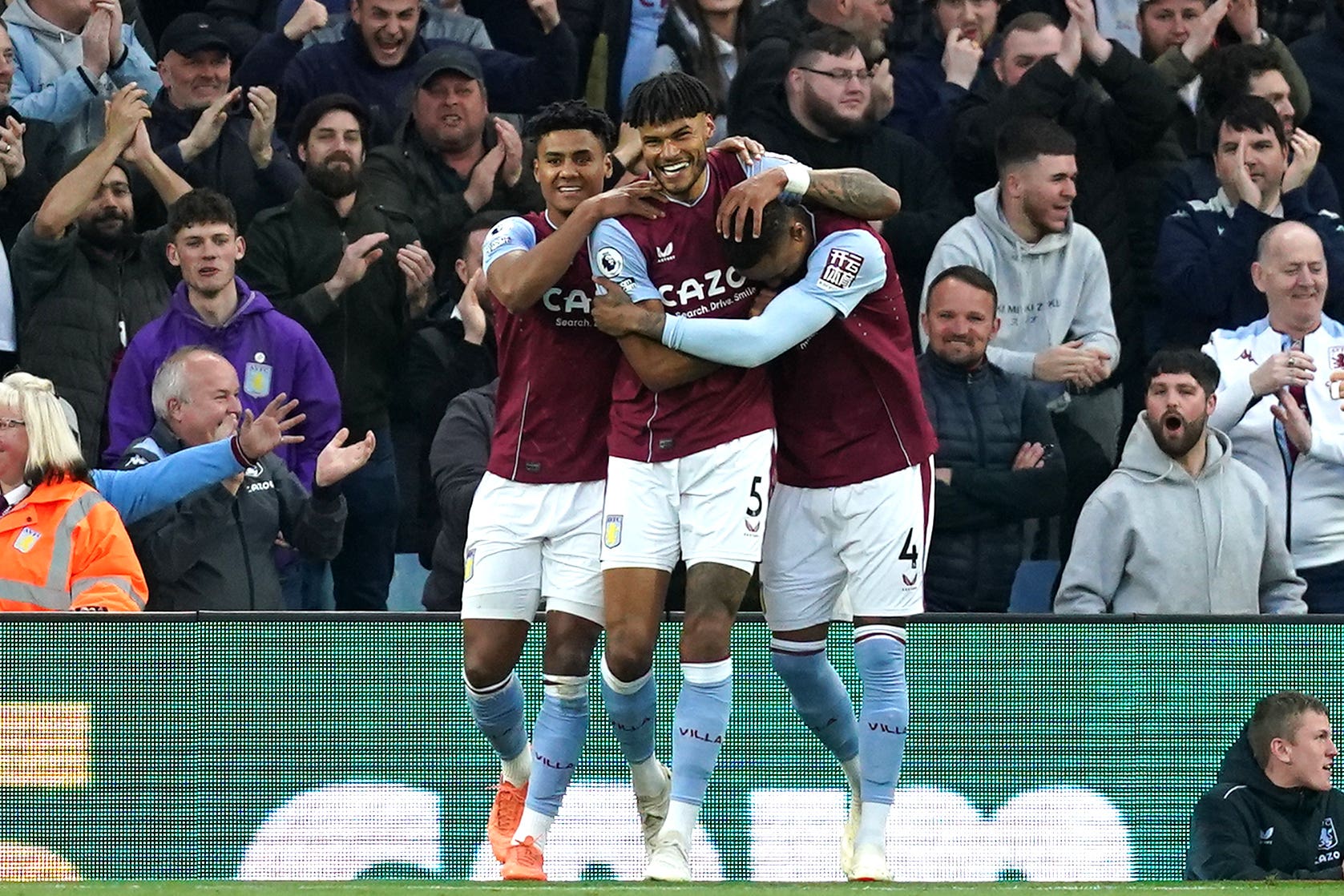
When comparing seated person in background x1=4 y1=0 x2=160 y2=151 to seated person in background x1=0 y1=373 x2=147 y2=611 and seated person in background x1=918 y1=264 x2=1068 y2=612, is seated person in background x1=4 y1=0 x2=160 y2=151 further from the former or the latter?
seated person in background x1=918 y1=264 x2=1068 y2=612

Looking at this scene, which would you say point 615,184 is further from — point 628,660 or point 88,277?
point 628,660

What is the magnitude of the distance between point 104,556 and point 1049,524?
12.5 ft

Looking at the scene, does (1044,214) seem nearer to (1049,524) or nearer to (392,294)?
(1049,524)

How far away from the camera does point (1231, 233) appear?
9.50m

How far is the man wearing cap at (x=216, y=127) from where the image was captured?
9398mm

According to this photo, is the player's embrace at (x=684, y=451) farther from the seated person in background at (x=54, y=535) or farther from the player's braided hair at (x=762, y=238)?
the seated person in background at (x=54, y=535)

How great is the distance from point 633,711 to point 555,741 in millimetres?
252

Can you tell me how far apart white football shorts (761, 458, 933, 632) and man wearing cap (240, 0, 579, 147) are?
12.2 feet

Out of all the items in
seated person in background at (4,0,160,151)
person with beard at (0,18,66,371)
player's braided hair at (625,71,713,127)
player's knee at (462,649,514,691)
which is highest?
seated person in background at (4,0,160,151)

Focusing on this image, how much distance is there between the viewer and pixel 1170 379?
8602 millimetres

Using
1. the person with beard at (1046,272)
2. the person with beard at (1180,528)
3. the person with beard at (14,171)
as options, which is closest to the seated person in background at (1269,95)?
the person with beard at (1046,272)

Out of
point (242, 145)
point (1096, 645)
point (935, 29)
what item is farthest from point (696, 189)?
point (935, 29)

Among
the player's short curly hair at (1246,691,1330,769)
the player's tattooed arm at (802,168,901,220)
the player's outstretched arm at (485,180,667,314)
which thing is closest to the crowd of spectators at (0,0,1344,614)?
the player's short curly hair at (1246,691,1330,769)

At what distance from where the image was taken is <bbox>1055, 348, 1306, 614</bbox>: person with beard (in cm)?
827
